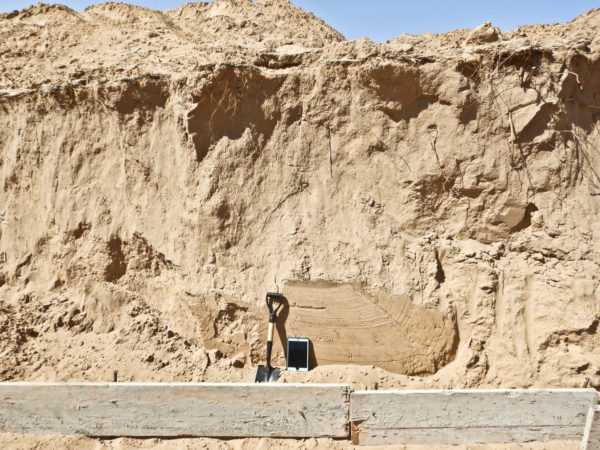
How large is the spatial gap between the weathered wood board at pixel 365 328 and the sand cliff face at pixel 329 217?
0.06 feet

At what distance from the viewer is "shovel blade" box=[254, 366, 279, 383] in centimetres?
400

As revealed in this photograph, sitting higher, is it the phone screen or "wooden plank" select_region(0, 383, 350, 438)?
the phone screen

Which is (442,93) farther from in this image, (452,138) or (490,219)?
(490,219)

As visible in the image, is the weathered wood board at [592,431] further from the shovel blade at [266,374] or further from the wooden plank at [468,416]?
the shovel blade at [266,374]

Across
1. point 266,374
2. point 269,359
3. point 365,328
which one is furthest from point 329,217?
point 266,374

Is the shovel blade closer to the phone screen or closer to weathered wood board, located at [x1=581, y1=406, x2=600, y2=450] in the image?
the phone screen

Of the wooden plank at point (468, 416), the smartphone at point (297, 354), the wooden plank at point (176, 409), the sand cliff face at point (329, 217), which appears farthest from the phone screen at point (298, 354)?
the wooden plank at point (468, 416)

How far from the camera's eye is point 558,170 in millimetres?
4141

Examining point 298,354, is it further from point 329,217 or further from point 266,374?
point 329,217

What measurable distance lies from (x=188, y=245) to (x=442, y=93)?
111 inches

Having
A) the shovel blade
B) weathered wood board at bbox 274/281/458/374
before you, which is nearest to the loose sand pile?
weathered wood board at bbox 274/281/458/374

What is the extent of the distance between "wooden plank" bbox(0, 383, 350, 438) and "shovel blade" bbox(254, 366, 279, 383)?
0.44m

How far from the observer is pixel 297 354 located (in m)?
4.09

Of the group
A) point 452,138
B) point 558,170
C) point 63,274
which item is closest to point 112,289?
point 63,274
